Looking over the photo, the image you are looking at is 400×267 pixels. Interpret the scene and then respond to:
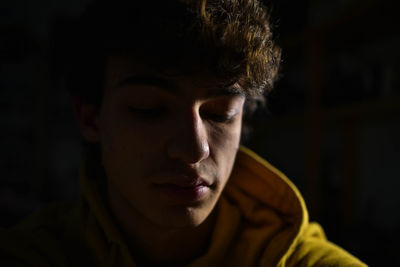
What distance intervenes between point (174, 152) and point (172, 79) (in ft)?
0.40

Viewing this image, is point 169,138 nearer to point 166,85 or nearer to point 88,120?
point 166,85

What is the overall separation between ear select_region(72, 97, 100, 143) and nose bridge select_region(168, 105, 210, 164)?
26cm

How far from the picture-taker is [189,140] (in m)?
0.50

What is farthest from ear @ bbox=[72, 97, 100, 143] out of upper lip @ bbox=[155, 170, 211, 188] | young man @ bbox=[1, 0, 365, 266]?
upper lip @ bbox=[155, 170, 211, 188]

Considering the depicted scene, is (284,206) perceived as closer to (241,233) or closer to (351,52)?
(241,233)

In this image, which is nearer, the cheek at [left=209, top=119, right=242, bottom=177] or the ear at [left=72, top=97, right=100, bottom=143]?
the cheek at [left=209, top=119, right=242, bottom=177]

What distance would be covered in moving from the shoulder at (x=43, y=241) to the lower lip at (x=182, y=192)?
270 millimetres

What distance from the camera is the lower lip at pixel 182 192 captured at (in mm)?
520

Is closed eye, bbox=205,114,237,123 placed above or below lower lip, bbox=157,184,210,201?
above

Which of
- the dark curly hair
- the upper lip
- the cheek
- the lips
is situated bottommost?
the lips

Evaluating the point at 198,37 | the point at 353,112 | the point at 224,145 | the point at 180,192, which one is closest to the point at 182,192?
the point at 180,192

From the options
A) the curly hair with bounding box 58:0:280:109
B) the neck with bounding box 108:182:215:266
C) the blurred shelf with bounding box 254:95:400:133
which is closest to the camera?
the curly hair with bounding box 58:0:280:109

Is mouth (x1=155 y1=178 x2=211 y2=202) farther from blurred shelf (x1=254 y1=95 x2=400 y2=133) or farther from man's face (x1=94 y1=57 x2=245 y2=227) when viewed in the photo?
blurred shelf (x1=254 y1=95 x2=400 y2=133)

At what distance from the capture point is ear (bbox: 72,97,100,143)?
69 cm
